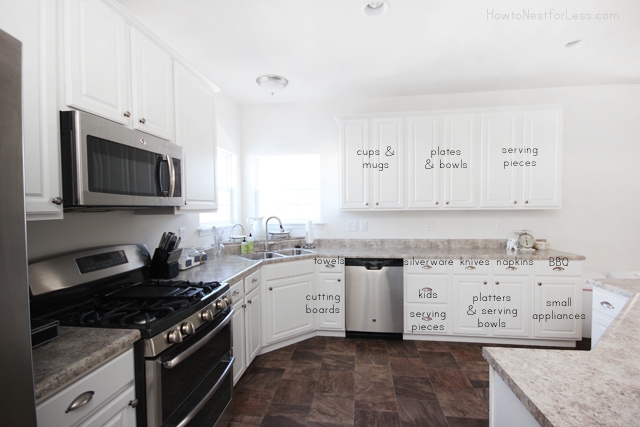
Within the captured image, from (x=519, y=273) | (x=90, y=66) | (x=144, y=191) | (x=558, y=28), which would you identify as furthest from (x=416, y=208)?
(x=90, y=66)

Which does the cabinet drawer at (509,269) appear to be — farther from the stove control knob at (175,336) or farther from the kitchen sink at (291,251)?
the stove control knob at (175,336)

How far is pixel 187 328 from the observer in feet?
4.27

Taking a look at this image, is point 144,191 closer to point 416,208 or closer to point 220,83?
point 220,83

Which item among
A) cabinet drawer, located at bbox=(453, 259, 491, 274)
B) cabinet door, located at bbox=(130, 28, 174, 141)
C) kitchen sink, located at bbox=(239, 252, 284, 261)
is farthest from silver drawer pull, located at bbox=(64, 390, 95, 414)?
cabinet drawer, located at bbox=(453, 259, 491, 274)

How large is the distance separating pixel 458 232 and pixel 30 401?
138 inches

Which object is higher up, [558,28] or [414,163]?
[558,28]

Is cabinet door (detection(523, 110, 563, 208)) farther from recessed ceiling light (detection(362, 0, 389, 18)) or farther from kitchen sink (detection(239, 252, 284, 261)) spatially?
kitchen sink (detection(239, 252, 284, 261))

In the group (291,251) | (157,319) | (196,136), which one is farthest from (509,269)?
(196,136)

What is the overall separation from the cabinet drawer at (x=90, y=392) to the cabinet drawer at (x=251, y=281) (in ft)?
3.74

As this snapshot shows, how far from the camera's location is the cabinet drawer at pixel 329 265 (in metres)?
2.91

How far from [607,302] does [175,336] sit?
96.6 inches

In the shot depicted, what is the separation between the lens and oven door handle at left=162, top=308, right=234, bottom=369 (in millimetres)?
1186

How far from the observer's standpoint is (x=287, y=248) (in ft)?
10.9

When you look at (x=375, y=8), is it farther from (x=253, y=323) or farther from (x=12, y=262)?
(x=253, y=323)
